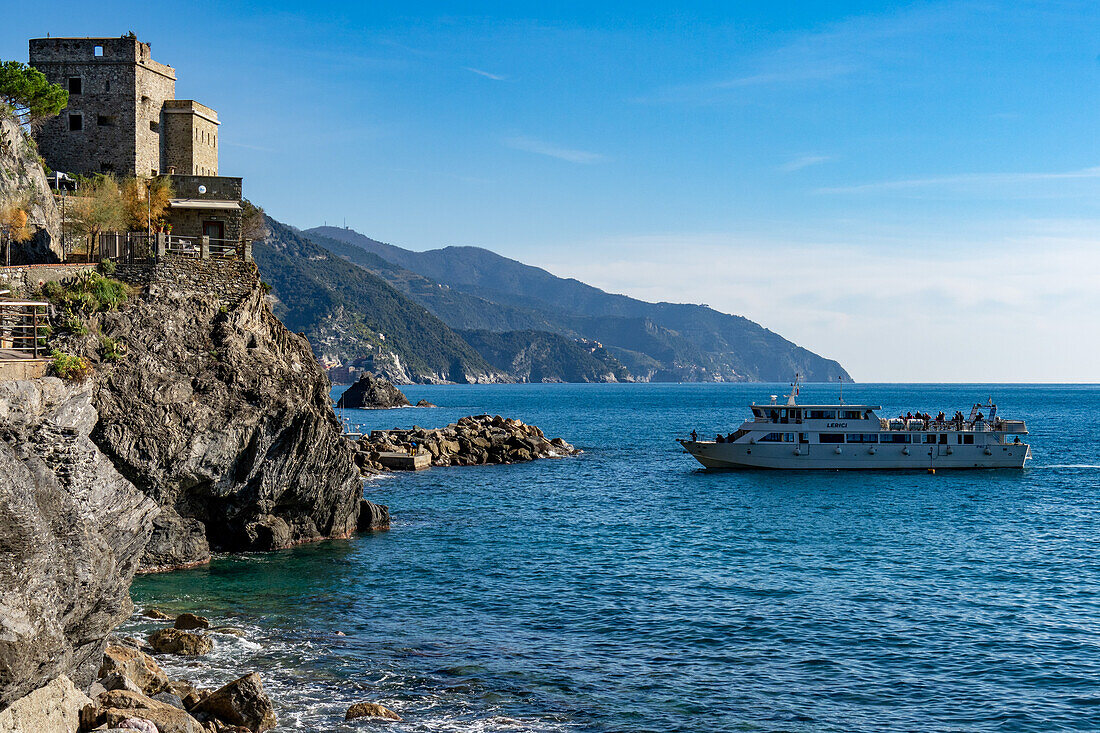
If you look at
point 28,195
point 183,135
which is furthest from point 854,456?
point 28,195

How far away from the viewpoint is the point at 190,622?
23.0 m

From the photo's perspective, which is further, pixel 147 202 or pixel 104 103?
pixel 104 103

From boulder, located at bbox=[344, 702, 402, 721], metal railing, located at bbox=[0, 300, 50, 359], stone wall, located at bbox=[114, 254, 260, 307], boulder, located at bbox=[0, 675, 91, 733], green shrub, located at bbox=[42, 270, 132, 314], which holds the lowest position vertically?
boulder, located at bbox=[344, 702, 402, 721]

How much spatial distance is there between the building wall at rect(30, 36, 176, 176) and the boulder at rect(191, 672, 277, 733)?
111 ft

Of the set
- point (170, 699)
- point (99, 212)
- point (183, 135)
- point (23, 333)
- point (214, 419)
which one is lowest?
point (170, 699)

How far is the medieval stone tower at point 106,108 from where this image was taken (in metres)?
43.3

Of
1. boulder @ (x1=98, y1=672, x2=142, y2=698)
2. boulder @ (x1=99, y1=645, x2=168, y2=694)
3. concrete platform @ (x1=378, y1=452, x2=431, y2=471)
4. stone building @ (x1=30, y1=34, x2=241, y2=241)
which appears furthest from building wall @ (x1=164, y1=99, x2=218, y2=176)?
boulder @ (x1=98, y1=672, x2=142, y2=698)

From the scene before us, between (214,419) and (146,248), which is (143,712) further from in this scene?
(146,248)

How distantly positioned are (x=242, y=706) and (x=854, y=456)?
53496mm

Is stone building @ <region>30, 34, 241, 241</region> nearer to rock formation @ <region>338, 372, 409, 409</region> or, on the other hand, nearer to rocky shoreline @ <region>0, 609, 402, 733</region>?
rocky shoreline @ <region>0, 609, 402, 733</region>

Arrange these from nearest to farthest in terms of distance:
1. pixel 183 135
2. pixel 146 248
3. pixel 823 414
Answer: pixel 146 248 → pixel 183 135 → pixel 823 414

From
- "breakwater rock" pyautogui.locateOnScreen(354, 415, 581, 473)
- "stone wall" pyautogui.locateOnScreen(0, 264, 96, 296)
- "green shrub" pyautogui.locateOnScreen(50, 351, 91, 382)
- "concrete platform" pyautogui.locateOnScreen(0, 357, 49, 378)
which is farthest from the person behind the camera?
"breakwater rock" pyautogui.locateOnScreen(354, 415, 581, 473)

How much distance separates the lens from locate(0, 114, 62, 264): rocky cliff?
1484 inches

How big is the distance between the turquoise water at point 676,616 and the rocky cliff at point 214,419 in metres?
1.64
